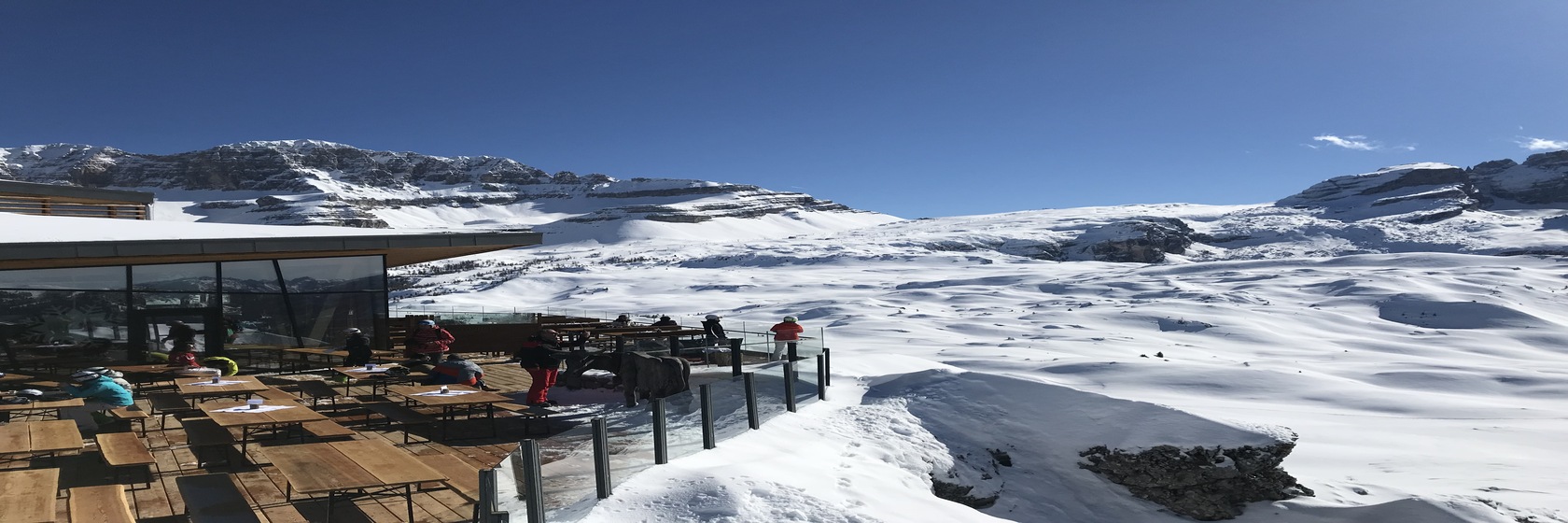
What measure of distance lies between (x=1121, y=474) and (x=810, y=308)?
99.4 ft

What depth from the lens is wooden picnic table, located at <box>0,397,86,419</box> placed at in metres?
8.90

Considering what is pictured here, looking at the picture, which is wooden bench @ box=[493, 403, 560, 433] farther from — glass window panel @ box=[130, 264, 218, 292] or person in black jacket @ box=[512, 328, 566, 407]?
glass window panel @ box=[130, 264, 218, 292]

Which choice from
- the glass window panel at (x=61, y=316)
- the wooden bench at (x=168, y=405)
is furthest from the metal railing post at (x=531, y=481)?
the glass window panel at (x=61, y=316)

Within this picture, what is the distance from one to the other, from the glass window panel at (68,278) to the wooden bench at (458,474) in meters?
10.0

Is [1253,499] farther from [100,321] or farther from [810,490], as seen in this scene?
[100,321]

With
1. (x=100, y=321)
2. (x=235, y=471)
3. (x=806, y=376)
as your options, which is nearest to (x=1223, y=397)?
(x=806, y=376)

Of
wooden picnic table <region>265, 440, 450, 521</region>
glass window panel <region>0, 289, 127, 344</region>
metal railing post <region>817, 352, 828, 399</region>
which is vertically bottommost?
metal railing post <region>817, 352, 828, 399</region>

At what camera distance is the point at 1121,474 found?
10617 mm

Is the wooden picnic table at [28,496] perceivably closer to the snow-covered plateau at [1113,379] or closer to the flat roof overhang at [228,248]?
the snow-covered plateau at [1113,379]

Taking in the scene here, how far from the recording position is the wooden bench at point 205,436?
6900 millimetres

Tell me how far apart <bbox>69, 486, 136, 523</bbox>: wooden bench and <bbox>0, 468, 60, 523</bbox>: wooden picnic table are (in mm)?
152

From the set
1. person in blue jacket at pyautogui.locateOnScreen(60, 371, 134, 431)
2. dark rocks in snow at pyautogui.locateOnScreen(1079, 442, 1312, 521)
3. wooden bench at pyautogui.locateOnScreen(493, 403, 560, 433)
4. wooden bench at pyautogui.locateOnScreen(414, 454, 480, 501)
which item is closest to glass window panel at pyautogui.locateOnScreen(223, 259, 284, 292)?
person in blue jacket at pyautogui.locateOnScreen(60, 371, 134, 431)

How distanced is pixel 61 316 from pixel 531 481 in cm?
1224

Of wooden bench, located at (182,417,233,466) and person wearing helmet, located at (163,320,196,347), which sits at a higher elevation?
person wearing helmet, located at (163,320,196,347)
